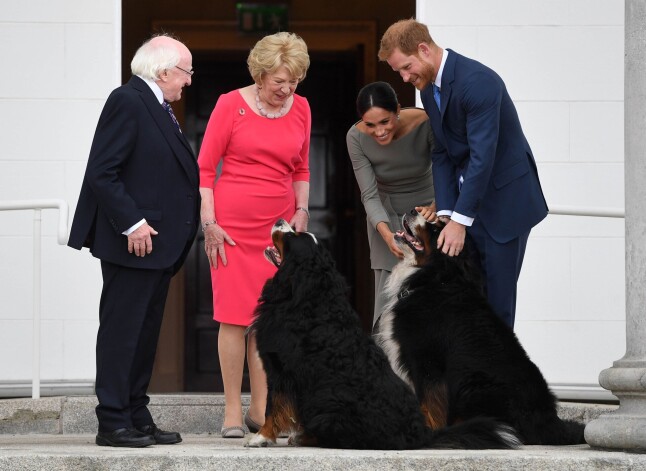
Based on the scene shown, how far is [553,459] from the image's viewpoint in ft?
12.4

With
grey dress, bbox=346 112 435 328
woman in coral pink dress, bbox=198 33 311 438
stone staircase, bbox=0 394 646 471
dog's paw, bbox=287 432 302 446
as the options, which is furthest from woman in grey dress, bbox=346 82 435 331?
stone staircase, bbox=0 394 646 471

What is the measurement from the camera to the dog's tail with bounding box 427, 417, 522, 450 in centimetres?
416

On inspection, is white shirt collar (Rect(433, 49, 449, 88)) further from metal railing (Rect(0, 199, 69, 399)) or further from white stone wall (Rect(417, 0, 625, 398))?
metal railing (Rect(0, 199, 69, 399))

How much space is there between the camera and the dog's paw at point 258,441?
4.21m

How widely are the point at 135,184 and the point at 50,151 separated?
81.1 inches

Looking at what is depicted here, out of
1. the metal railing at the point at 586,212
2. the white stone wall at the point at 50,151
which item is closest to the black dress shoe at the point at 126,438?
the white stone wall at the point at 50,151

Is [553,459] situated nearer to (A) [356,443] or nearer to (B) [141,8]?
(A) [356,443]

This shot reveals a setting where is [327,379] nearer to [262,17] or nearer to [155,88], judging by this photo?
[155,88]

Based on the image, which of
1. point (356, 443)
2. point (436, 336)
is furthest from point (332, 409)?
point (436, 336)

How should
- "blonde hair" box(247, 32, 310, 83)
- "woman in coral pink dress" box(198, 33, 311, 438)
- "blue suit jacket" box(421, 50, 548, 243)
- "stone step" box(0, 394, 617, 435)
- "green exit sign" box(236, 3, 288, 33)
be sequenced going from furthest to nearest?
"green exit sign" box(236, 3, 288, 33)
"stone step" box(0, 394, 617, 435)
"woman in coral pink dress" box(198, 33, 311, 438)
"blonde hair" box(247, 32, 310, 83)
"blue suit jacket" box(421, 50, 548, 243)

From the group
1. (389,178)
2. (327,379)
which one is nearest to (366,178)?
(389,178)

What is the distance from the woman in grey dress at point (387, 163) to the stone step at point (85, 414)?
37.8 inches

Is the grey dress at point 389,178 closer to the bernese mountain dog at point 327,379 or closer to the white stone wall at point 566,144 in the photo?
the bernese mountain dog at point 327,379

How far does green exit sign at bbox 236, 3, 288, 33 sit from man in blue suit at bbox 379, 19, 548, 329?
402 cm
